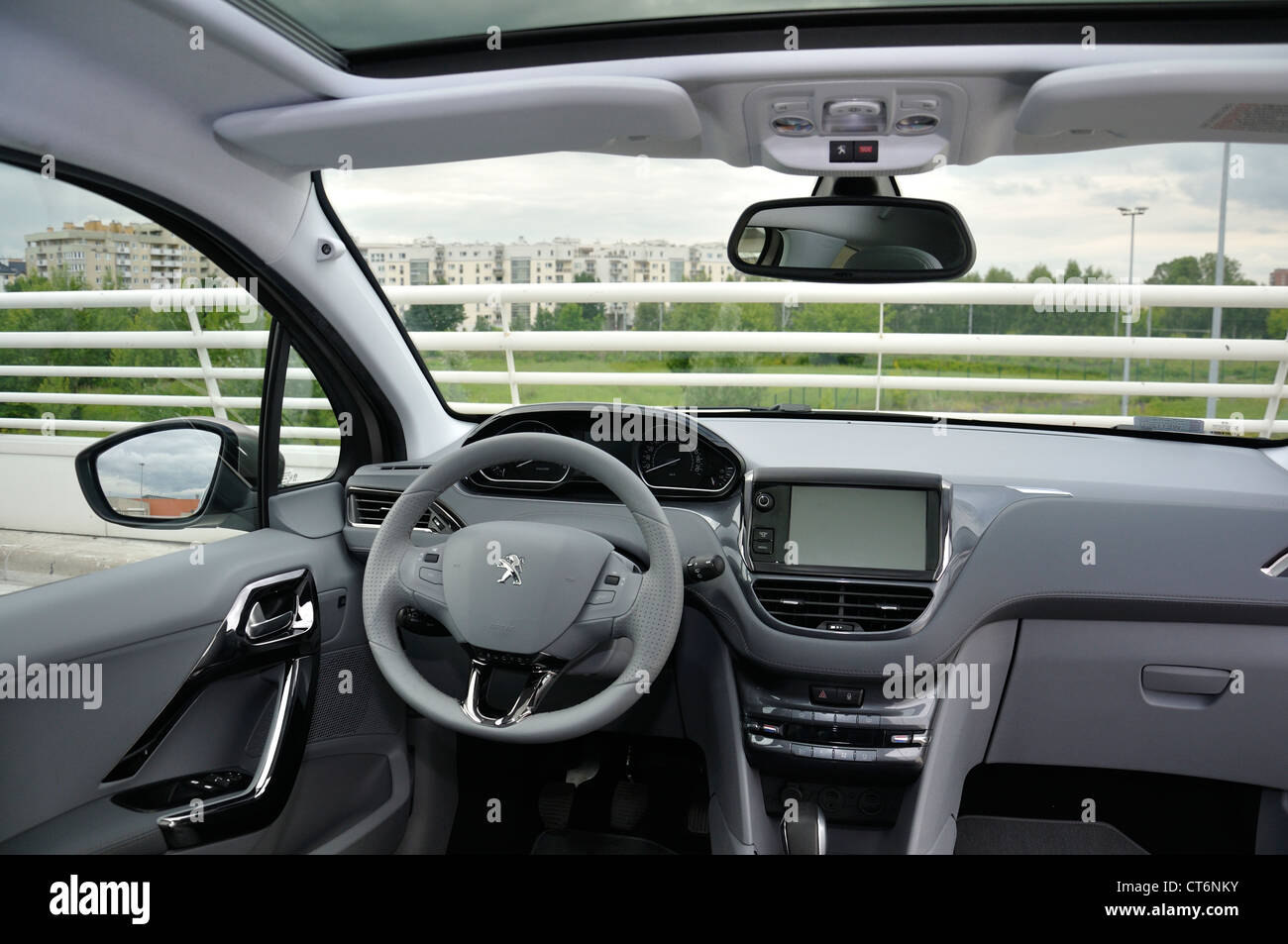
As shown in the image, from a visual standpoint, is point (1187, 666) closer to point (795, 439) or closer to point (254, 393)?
point (795, 439)

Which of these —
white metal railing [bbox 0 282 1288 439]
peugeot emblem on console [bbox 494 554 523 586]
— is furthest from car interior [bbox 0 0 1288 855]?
white metal railing [bbox 0 282 1288 439]

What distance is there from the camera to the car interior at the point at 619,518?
214cm

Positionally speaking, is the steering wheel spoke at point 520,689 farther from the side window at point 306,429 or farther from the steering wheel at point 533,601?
the side window at point 306,429

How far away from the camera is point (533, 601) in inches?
89.3

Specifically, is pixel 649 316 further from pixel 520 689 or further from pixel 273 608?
pixel 520 689

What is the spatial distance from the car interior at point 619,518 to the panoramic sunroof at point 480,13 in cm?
1

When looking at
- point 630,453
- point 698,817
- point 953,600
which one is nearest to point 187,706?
point 630,453

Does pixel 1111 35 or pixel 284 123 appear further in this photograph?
pixel 284 123

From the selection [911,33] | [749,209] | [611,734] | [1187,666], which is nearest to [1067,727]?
[1187,666]

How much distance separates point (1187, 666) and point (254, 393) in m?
3.07

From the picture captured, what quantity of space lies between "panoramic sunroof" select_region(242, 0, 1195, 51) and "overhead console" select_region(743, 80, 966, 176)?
17cm

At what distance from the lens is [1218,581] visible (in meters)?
2.78

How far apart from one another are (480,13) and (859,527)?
1.75 m

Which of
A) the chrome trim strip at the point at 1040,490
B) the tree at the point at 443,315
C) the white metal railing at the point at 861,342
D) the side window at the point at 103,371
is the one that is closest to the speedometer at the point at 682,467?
the chrome trim strip at the point at 1040,490
